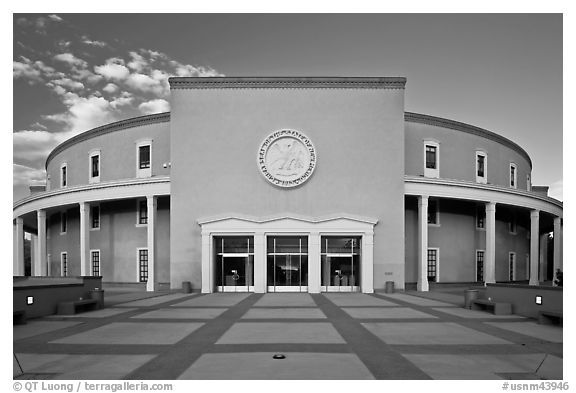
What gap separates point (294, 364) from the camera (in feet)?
32.4

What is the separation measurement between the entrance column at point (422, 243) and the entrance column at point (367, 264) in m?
4.19

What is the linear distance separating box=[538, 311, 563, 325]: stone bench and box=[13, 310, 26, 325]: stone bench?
61.6 feet

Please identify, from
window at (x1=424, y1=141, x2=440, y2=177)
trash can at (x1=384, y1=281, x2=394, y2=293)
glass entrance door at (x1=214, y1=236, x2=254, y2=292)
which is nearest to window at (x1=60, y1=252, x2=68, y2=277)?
glass entrance door at (x1=214, y1=236, x2=254, y2=292)

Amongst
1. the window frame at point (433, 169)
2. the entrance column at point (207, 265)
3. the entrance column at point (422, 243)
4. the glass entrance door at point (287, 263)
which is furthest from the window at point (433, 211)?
the entrance column at point (207, 265)

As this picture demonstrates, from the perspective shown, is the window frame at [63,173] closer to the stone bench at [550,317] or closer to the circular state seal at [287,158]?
the circular state seal at [287,158]

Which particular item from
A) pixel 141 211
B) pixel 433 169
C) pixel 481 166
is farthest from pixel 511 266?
pixel 141 211

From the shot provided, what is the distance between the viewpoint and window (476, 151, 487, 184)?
38375mm

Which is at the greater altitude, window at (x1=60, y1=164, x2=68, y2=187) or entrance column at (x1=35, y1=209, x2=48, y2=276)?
window at (x1=60, y1=164, x2=68, y2=187)

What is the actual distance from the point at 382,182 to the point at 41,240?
27.7m

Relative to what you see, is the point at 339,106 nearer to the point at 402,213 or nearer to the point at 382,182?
the point at 382,182

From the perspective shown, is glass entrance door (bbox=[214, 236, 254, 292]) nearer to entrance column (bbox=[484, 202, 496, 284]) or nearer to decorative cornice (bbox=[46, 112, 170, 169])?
decorative cornice (bbox=[46, 112, 170, 169])
